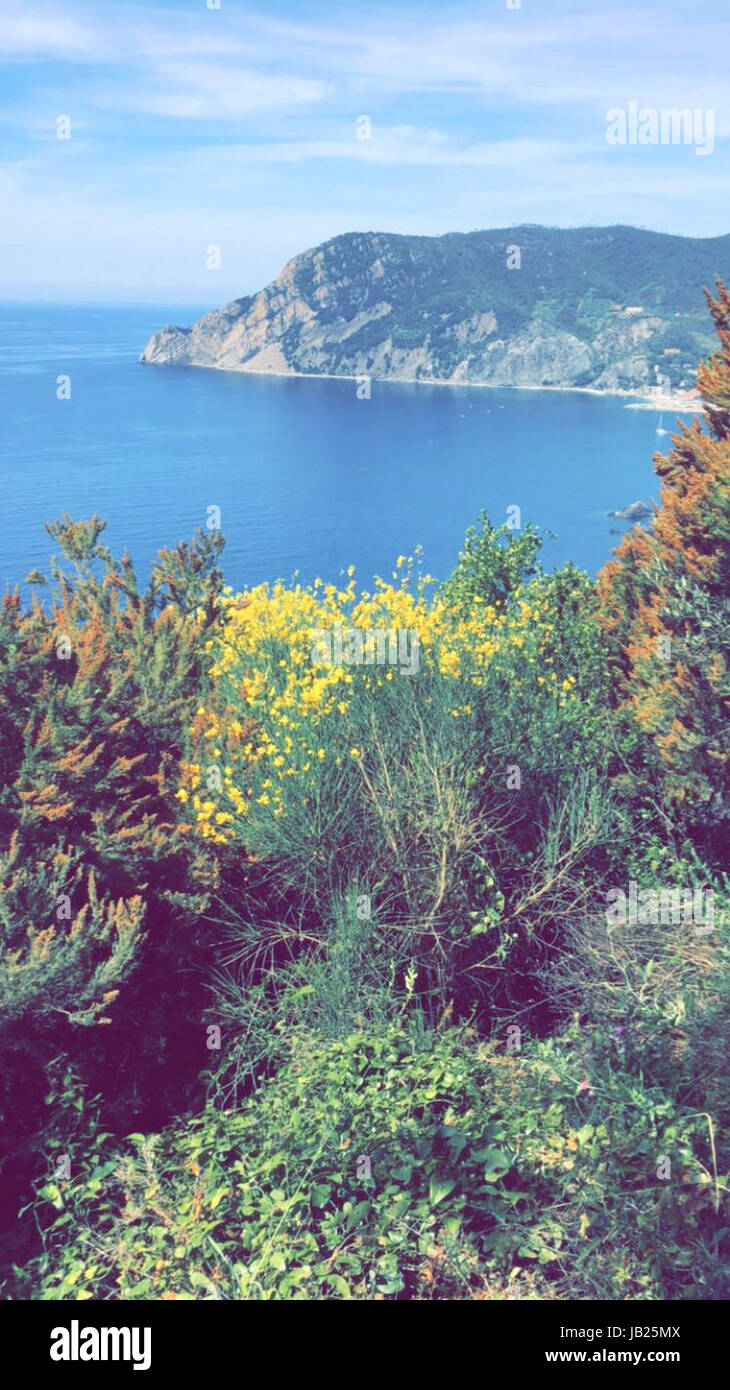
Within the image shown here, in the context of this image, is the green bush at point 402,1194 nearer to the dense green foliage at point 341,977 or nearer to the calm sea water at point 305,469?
the dense green foliage at point 341,977

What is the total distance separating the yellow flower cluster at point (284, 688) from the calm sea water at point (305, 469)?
66.0 meters

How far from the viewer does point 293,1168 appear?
7594 millimetres

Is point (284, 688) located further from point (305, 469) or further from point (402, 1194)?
point (305, 469)

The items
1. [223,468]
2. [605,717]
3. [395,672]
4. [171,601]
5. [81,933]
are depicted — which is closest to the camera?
[81,933]

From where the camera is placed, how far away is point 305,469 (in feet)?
406

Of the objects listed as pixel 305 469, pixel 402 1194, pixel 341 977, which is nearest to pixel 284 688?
pixel 341 977

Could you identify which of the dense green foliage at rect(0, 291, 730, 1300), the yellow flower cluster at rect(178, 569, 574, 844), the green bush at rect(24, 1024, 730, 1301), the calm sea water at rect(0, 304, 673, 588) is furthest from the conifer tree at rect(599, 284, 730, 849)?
the calm sea water at rect(0, 304, 673, 588)

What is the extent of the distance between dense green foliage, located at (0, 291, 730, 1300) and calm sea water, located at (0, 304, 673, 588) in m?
67.4

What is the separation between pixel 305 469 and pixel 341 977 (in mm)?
119406

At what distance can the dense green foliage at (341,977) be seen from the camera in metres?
7.11
